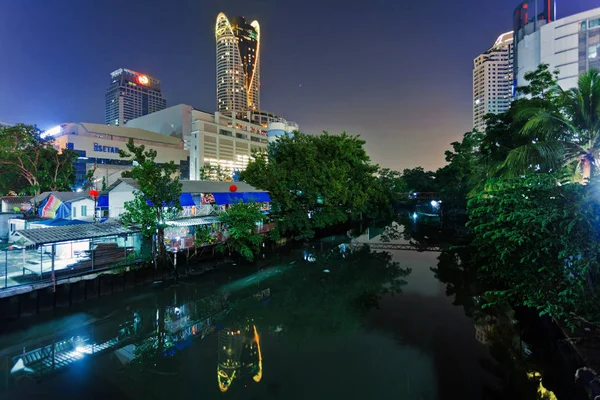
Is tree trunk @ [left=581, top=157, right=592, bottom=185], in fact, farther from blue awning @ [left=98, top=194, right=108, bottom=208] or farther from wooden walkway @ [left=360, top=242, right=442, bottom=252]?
blue awning @ [left=98, top=194, right=108, bottom=208]

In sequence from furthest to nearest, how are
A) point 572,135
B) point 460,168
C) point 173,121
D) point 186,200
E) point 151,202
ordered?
point 173,121 → point 460,168 → point 186,200 → point 151,202 → point 572,135

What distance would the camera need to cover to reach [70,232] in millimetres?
14219

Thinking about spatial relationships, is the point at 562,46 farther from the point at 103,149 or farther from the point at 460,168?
the point at 103,149

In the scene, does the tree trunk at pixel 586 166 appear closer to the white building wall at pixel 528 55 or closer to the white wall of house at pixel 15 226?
the white wall of house at pixel 15 226

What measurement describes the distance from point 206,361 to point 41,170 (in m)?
34.9

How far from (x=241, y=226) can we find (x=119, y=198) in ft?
29.2

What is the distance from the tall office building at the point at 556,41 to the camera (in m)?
39.8

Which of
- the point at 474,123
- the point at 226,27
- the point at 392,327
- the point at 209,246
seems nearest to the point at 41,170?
the point at 209,246

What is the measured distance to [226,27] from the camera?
15188 cm

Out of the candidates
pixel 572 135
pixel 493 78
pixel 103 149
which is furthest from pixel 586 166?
pixel 493 78

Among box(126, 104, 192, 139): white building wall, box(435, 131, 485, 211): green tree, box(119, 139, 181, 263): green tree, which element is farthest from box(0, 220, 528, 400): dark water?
box(126, 104, 192, 139): white building wall

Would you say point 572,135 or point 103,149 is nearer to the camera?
point 572,135

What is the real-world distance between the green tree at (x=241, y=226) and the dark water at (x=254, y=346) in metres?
3.07

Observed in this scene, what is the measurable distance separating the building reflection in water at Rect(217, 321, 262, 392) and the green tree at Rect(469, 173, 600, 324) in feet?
25.2
